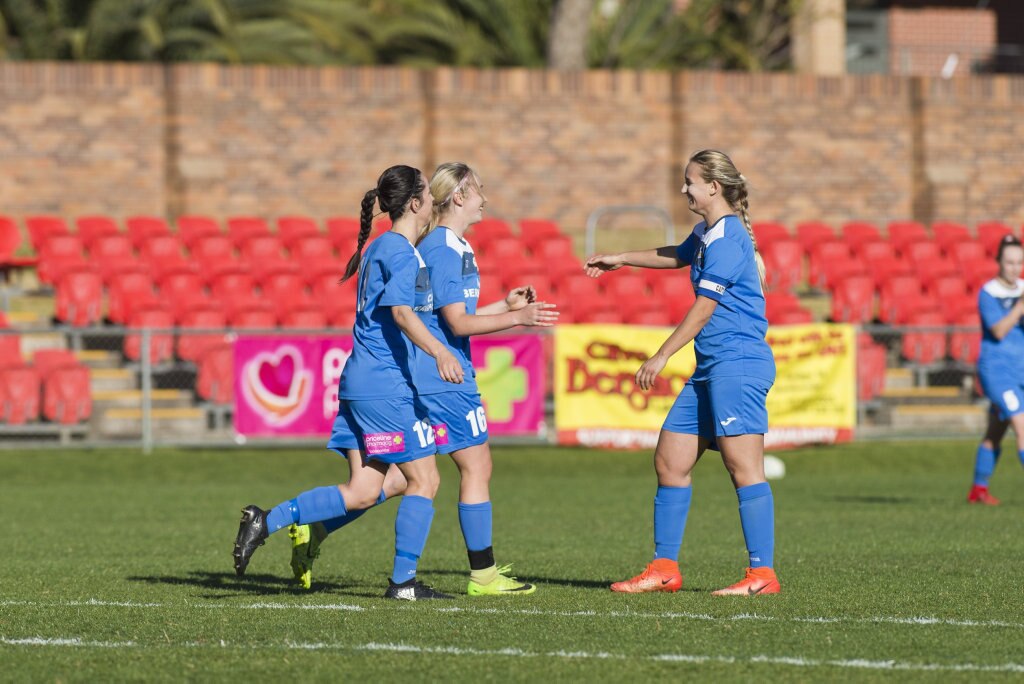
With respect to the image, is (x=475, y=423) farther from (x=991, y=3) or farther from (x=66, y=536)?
(x=991, y=3)

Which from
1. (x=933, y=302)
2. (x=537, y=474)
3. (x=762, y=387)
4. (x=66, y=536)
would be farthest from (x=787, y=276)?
(x=762, y=387)

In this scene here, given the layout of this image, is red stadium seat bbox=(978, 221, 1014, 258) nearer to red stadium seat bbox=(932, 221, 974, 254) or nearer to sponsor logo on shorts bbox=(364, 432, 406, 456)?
red stadium seat bbox=(932, 221, 974, 254)

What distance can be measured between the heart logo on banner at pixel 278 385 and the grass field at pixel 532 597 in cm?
194

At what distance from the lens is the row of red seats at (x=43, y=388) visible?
16.4 m

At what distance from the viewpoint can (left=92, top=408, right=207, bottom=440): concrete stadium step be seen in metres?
17.3

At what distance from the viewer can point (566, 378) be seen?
17547 millimetres

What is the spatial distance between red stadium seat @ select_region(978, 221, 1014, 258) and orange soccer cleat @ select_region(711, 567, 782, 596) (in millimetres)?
17183

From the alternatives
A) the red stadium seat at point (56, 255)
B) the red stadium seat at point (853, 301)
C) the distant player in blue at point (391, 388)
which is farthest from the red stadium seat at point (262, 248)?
the distant player in blue at point (391, 388)

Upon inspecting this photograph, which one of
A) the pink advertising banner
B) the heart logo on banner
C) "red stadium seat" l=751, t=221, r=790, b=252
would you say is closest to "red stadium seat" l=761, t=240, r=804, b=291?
"red stadium seat" l=751, t=221, r=790, b=252

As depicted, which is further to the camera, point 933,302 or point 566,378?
point 933,302

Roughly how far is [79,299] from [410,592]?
1228 cm

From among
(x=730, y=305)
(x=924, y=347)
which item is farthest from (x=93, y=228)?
(x=730, y=305)

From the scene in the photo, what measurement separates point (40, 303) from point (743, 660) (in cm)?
1593

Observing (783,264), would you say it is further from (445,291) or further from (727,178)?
(445,291)
